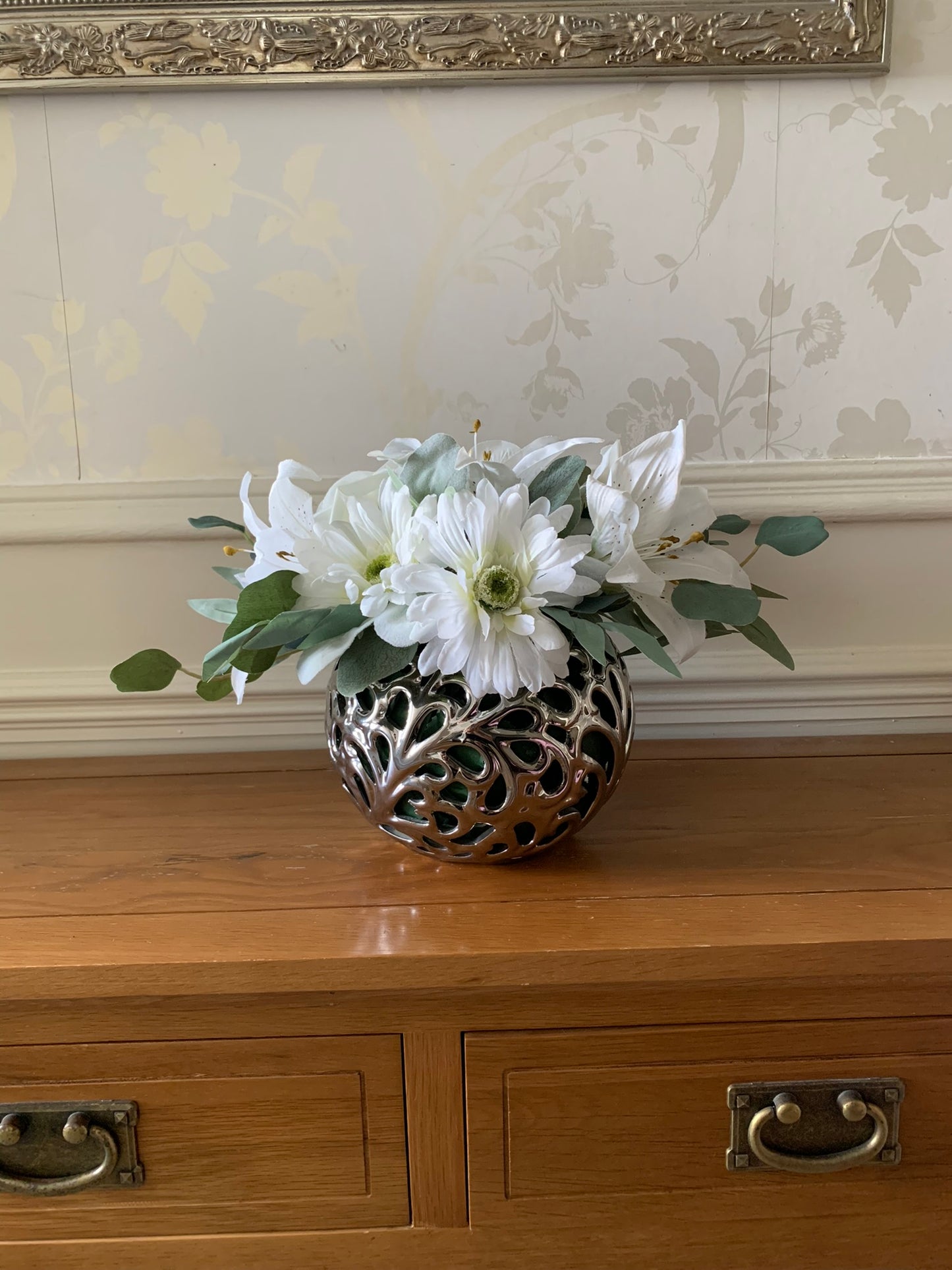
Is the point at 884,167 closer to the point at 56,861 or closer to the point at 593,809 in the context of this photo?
the point at 593,809

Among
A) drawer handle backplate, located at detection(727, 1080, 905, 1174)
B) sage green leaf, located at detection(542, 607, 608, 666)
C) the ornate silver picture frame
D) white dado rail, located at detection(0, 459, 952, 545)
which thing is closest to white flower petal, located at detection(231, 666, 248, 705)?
sage green leaf, located at detection(542, 607, 608, 666)

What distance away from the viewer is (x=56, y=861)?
30.1 inches

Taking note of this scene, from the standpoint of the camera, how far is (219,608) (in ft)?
2.30

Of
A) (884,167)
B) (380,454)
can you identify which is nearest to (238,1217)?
(380,454)

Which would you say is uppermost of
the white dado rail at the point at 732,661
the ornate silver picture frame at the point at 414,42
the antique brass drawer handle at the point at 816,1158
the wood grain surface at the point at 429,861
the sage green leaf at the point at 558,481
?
the ornate silver picture frame at the point at 414,42

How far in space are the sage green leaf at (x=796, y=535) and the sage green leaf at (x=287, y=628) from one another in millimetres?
A: 341

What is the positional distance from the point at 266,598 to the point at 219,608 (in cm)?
6

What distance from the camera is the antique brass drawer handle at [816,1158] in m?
0.65

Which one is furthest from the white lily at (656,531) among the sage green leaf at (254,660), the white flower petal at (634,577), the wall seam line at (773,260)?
the wall seam line at (773,260)

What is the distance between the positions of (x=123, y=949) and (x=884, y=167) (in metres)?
0.96

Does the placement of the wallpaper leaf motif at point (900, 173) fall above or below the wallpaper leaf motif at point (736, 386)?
above


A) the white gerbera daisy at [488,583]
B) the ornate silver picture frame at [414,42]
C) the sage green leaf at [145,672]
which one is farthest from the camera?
the ornate silver picture frame at [414,42]

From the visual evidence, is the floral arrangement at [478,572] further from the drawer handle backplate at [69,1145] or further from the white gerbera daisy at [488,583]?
the drawer handle backplate at [69,1145]

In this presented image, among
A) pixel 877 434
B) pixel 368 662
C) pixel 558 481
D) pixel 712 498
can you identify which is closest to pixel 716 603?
pixel 558 481
